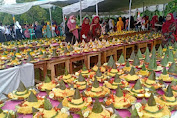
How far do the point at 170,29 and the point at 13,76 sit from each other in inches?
195

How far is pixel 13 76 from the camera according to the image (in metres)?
2.81

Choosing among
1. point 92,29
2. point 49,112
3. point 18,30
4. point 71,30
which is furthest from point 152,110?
point 18,30

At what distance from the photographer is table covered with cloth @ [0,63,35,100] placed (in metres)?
2.73

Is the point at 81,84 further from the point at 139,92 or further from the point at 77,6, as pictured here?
the point at 77,6

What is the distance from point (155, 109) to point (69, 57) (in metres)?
2.57

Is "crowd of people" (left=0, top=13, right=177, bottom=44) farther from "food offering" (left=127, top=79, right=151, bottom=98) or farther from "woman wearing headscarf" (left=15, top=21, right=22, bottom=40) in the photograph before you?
"food offering" (left=127, top=79, right=151, bottom=98)

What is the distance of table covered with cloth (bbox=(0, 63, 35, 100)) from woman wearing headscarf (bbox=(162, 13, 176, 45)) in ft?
15.1

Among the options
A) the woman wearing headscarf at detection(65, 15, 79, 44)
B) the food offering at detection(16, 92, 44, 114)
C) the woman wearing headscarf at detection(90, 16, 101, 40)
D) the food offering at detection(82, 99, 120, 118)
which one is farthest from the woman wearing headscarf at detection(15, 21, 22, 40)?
the food offering at detection(82, 99, 120, 118)

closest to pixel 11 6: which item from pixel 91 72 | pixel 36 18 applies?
pixel 91 72

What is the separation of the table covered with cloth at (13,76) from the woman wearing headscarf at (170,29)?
4592 mm

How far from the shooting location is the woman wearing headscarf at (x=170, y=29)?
211 inches

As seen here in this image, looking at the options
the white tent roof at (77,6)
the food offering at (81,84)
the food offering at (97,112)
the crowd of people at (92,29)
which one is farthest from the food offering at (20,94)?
the white tent roof at (77,6)

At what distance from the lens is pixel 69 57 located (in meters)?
3.64

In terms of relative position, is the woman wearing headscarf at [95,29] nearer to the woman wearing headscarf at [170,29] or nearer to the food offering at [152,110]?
the woman wearing headscarf at [170,29]
